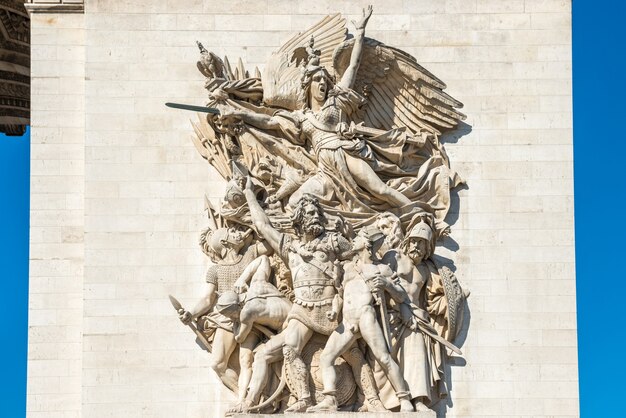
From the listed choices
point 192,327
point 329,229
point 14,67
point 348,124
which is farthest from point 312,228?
point 14,67

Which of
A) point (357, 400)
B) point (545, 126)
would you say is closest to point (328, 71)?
point (545, 126)

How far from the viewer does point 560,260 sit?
829 inches

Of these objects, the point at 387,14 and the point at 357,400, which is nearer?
the point at 357,400

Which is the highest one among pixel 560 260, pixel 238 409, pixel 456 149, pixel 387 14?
pixel 387 14

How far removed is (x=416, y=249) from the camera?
2050cm

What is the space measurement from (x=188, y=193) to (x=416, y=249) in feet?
9.66

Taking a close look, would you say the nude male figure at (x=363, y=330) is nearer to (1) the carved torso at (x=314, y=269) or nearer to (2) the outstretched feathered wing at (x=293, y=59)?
(1) the carved torso at (x=314, y=269)

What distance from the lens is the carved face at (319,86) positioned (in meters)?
20.9

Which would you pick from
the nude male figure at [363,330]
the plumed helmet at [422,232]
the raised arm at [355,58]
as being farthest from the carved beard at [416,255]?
the raised arm at [355,58]

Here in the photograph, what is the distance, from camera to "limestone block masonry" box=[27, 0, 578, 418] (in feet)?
67.9

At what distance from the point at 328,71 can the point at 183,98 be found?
1862 mm

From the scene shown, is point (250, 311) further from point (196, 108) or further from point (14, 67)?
point (14, 67)

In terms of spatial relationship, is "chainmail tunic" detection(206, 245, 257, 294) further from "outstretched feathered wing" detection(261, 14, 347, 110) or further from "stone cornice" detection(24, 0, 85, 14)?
"stone cornice" detection(24, 0, 85, 14)

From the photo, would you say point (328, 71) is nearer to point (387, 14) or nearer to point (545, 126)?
point (387, 14)
